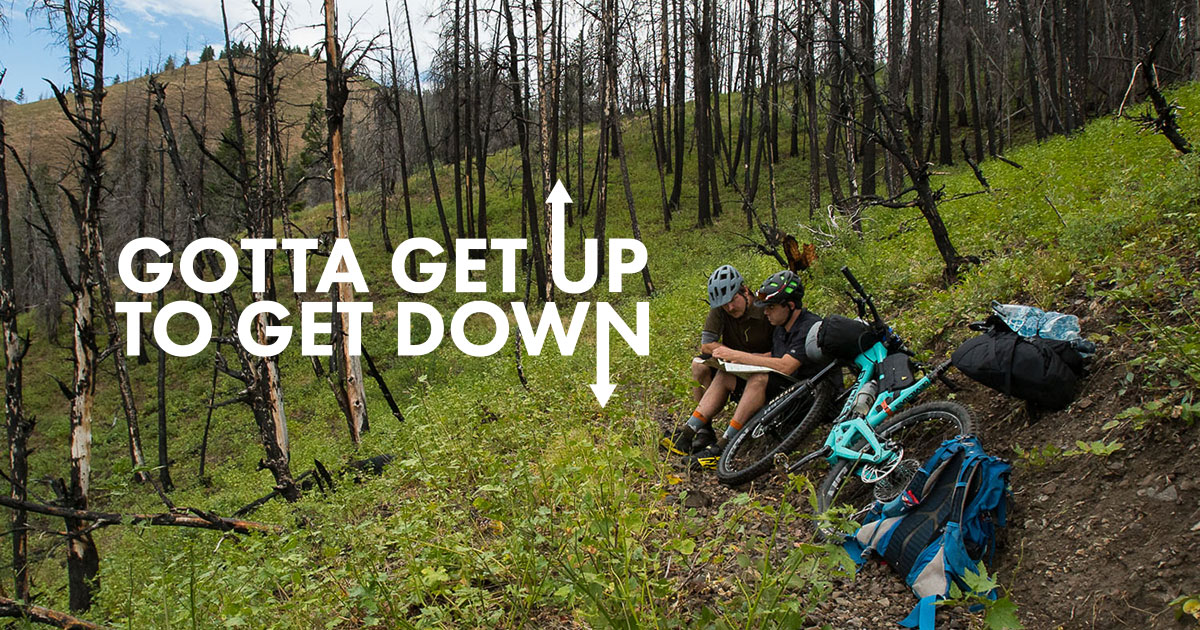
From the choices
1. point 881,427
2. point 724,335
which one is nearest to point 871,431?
point 881,427

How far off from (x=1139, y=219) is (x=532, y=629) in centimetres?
572

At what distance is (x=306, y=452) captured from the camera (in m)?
12.0

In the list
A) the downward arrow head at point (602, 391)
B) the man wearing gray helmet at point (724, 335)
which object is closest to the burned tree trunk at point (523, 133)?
the downward arrow head at point (602, 391)

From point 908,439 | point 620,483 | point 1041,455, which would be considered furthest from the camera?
point 908,439

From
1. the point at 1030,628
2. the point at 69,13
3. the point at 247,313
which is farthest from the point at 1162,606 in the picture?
the point at 69,13

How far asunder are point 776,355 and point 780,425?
591 mm

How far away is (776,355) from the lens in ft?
18.5

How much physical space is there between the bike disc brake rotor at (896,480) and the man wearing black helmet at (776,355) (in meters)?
1.35

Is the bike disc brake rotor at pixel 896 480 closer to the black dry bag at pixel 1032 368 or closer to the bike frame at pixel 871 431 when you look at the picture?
the bike frame at pixel 871 431

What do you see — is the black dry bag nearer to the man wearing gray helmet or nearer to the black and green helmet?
A: the black and green helmet

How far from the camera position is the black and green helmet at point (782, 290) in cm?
540

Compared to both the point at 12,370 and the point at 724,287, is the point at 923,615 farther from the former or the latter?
the point at 12,370

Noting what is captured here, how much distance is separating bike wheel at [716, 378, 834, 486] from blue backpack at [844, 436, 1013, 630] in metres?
1.29

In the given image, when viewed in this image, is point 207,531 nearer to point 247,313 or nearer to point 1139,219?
point 247,313
